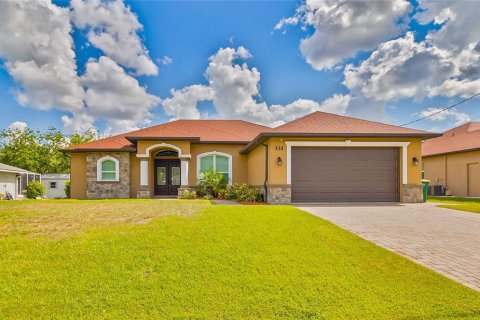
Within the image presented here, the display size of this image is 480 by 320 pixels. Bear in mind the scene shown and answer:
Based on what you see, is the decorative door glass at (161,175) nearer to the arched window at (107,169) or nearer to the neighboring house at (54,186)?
the arched window at (107,169)

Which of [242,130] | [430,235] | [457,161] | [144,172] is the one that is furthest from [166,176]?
[457,161]

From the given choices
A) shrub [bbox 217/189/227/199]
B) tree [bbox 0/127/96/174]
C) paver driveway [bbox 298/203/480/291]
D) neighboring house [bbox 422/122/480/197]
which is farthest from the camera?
tree [bbox 0/127/96/174]

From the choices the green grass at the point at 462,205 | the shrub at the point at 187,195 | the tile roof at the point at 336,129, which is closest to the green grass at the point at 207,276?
the tile roof at the point at 336,129

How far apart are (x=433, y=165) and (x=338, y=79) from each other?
404 inches

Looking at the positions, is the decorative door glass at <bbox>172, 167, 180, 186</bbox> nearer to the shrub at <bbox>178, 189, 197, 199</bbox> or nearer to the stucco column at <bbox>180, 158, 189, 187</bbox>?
the stucco column at <bbox>180, 158, 189, 187</bbox>

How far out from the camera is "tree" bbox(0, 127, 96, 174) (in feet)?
120

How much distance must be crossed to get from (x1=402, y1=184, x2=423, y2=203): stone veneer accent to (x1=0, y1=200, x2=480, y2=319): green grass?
8024mm

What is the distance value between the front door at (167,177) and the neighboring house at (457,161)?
726 inches

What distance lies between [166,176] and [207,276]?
13613 mm

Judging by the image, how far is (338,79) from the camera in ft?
61.3

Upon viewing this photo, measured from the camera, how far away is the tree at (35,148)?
3672cm

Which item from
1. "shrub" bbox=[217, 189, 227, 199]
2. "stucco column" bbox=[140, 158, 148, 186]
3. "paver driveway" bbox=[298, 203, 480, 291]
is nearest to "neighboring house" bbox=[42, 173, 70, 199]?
"stucco column" bbox=[140, 158, 148, 186]

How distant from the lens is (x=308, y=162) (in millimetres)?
12172

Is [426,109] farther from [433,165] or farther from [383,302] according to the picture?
[383,302]
